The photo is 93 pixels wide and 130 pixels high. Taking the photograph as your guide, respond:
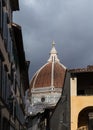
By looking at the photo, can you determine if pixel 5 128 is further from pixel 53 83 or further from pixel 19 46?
pixel 53 83

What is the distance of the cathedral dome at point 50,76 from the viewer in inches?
5998

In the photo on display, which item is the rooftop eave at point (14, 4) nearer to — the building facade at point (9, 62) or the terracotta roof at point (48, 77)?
the building facade at point (9, 62)

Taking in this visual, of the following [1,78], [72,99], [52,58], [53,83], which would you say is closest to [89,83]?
[72,99]

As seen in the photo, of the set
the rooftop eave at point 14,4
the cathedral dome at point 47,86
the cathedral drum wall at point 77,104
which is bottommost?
the cathedral drum wall at point 77,104

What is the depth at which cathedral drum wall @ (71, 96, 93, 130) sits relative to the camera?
36438 millimetres

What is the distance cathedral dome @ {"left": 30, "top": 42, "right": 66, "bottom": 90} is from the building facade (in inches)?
3620

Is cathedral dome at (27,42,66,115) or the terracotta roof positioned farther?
the terracotta roof

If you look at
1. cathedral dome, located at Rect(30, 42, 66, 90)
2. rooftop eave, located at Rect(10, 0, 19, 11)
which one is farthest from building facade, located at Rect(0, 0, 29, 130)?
cathedral dome, located at Rect(30, 42, 66, 90)

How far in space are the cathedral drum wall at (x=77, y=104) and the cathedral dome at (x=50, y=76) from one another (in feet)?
373

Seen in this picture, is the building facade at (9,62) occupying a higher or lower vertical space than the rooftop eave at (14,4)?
lower

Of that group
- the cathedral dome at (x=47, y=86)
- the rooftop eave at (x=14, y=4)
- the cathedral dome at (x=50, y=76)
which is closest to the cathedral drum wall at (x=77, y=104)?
the rooftop eave at (x=14, y=4)

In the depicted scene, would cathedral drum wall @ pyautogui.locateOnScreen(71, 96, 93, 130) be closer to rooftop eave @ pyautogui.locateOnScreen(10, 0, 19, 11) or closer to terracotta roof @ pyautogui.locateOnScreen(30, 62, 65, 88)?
rooftop eave @ pyautogui.locateOnScreen(10, 0, 19, 11)

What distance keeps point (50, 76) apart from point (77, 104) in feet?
390

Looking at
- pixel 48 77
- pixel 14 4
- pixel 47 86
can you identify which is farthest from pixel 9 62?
pixel 48 77
